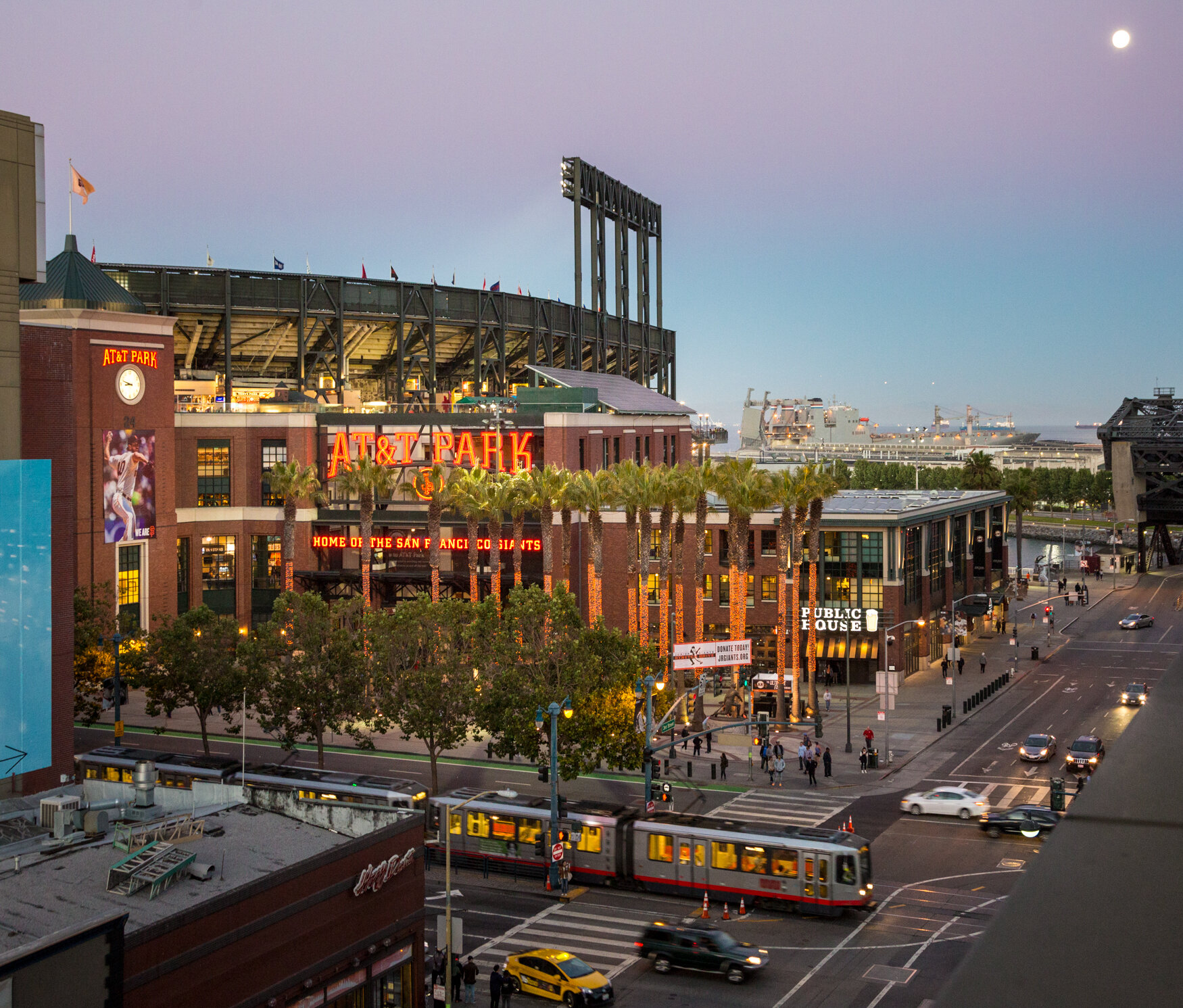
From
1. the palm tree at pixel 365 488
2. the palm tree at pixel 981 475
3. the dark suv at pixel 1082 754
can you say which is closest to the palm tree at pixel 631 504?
the palm tree at pixel 365 488

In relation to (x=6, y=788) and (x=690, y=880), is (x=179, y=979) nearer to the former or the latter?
(x=6, y=788)

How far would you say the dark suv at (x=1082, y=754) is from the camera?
6178 cm

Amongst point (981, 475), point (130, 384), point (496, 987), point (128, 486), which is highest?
point (130, 384)

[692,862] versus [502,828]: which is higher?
[502,828]

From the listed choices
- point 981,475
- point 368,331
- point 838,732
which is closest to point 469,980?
point 838,732

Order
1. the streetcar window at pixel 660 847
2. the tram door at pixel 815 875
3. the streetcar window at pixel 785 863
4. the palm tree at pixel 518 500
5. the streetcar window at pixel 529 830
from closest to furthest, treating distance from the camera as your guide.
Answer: the tram door at pixel 815 875
the streetcar window at pixel 785 863
the streetcar window at pixel 660 847
the streetcar window at pixel 529 830
the palm tree at pixel 518 500

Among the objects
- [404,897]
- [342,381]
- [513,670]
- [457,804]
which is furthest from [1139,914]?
[342,381]

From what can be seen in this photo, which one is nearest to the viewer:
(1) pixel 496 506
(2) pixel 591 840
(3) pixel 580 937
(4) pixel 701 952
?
(4) pixel 701 952

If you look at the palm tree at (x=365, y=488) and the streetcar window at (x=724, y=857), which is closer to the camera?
the streetcar window at (x=724, y=857)

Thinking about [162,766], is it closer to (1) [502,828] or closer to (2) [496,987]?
(1) [502,828]

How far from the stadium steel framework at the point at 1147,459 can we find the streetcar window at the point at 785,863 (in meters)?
126

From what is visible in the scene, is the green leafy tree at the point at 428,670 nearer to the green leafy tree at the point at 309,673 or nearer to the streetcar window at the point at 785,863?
the green leafy tree at the point at 309,673

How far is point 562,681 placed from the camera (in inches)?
2314

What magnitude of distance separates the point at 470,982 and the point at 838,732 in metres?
43.6
